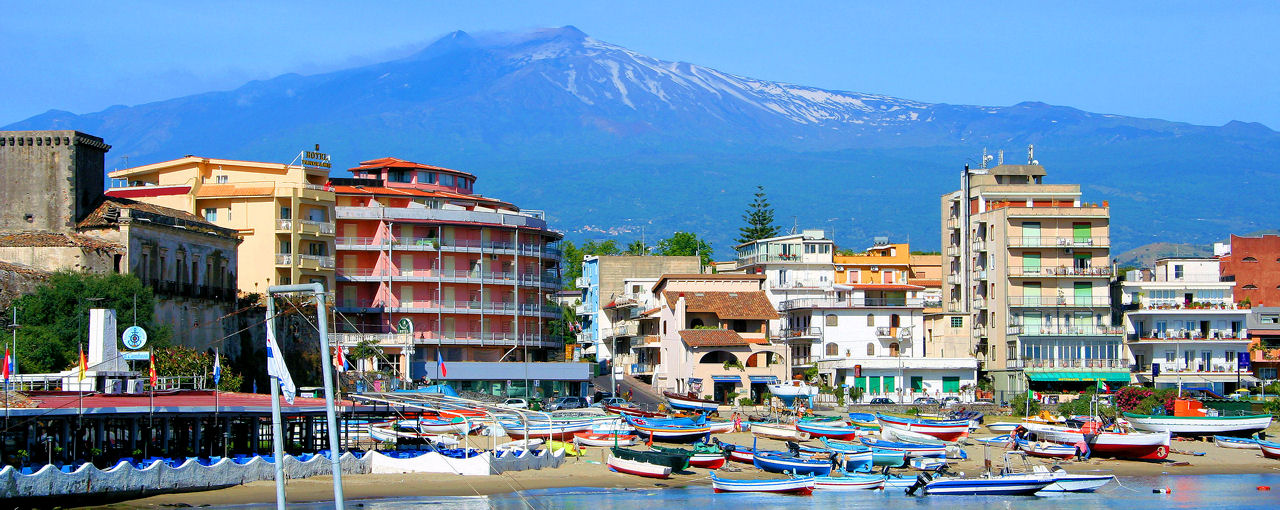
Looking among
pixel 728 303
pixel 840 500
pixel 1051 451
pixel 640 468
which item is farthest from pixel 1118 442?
pixel 728 303

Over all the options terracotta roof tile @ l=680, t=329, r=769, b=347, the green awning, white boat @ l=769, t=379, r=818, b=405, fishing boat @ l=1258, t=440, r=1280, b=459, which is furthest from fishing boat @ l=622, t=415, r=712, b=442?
the green awning

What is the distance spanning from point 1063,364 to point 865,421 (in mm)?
25208

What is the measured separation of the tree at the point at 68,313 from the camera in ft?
184

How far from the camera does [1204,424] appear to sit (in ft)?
240

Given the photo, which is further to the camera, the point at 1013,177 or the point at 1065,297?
the point at 1013,177

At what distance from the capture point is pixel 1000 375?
94312mm

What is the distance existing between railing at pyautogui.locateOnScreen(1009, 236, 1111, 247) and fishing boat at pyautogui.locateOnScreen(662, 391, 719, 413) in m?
25.2

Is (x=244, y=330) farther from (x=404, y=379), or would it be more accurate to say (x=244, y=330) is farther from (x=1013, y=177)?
(x=1013, y=177)

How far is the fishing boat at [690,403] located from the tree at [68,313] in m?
29.6

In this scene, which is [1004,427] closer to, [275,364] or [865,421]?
[865,421]

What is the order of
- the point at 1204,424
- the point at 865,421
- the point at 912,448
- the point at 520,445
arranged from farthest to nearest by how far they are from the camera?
1. the point at 865,421
2. the point at 1204,424
3. the point at 912,448
4. the point at 520,445

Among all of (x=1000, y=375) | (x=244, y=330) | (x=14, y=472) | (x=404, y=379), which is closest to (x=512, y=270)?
(x=404, y=379)

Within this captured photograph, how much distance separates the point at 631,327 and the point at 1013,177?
30.5m

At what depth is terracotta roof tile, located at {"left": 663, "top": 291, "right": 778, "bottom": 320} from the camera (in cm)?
9581
